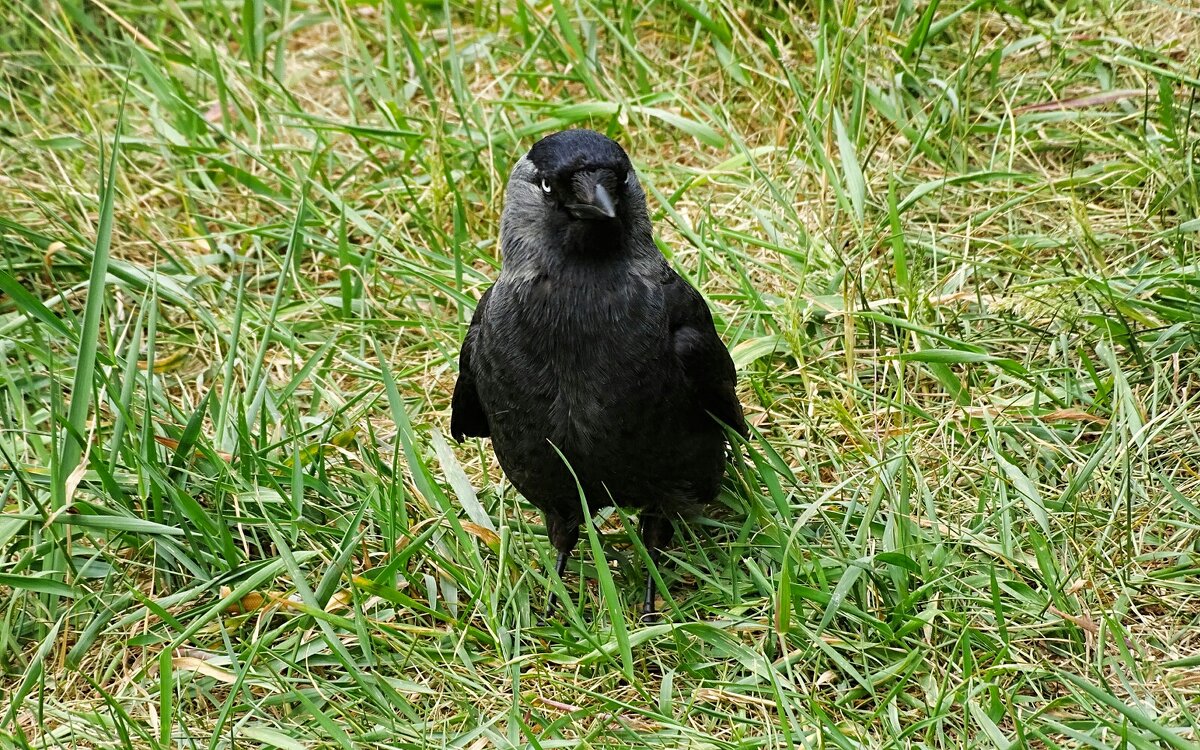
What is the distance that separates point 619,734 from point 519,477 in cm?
76

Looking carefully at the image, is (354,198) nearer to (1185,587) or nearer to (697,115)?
(697,115)

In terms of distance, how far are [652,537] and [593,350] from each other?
71cm

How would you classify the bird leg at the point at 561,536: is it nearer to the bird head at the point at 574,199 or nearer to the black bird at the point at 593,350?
the black bird at the point at 593,350

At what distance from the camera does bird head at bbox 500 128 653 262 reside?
331 centimetres

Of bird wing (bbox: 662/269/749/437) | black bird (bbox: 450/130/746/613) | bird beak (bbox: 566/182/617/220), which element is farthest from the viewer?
bird wing (bbox: 662/269/749/437)

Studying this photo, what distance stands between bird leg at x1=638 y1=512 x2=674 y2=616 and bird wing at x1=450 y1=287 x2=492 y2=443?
520mm

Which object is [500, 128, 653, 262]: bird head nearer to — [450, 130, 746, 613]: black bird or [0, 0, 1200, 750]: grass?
[450, 130, 746, 613]: black bird

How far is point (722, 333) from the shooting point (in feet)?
14.7

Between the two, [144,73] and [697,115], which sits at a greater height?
[144,73]

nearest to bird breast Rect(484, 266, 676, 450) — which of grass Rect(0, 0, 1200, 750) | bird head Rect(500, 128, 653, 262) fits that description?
bird head Rect(500, 128, 653, 262)

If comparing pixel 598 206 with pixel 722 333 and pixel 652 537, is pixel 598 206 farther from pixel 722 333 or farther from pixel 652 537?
pixel 722 333

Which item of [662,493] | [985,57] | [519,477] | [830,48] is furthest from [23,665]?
[985,57]

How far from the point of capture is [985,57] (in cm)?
495

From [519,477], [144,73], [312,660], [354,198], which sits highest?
[144,73]
